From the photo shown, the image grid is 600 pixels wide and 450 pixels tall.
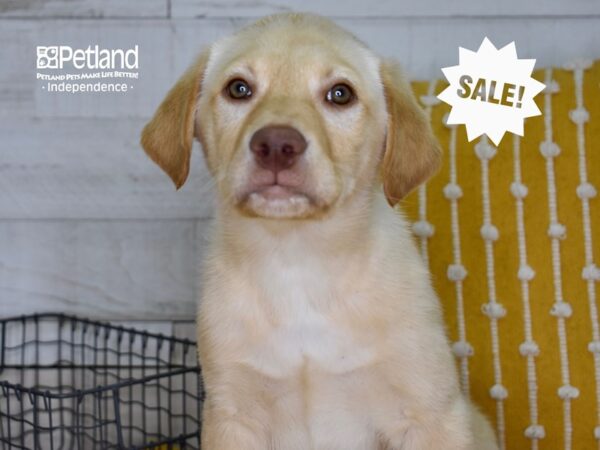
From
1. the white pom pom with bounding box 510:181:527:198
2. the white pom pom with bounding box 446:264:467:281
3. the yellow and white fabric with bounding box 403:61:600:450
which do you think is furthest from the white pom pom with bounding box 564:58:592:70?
the white pom pom with bounding box 446:264:467:281

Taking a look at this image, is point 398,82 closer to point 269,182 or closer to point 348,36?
point 348,36

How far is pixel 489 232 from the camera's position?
1.91 meters

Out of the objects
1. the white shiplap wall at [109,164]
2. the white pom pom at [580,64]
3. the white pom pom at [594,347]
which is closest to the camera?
the white pom pom at [594,347]

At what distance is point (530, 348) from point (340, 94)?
0.75 m

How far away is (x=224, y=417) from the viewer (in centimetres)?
149

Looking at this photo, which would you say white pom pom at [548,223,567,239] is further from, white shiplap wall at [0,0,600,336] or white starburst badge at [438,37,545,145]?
white shiplap wall at [0,0,600,336]

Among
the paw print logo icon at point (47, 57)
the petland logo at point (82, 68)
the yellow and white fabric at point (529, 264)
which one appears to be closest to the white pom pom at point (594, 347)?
the yellow and white fabric at point (529, 264)

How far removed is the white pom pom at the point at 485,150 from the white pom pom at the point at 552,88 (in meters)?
0.17

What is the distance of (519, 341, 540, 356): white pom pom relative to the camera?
1880 millimetres

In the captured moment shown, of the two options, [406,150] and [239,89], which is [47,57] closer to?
[239,89]

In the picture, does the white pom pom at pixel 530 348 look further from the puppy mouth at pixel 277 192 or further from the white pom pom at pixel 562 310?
the puppy mouth at pixel 277 192

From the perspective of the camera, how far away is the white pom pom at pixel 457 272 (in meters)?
1.91

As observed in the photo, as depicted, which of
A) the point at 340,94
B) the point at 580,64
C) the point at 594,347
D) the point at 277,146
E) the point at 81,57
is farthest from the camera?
the point at 81,57

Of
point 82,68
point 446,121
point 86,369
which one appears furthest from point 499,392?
point 82,68
